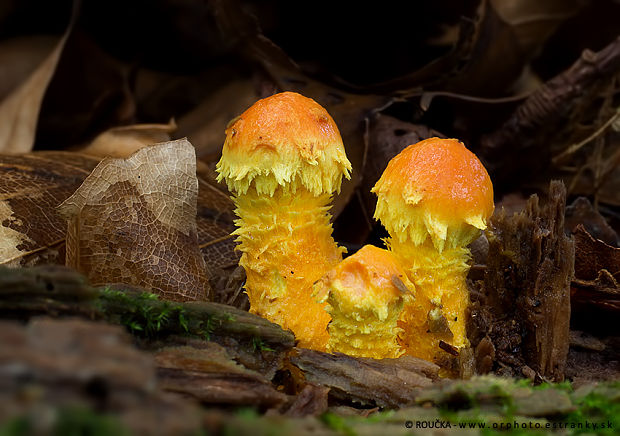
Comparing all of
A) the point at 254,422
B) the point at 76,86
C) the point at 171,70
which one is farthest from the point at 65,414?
the point at 171,70

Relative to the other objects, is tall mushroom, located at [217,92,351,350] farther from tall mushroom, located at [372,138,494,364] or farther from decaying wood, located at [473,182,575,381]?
decaying wood, located at [473,182,575,381]

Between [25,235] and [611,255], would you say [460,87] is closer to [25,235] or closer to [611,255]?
[611,255]

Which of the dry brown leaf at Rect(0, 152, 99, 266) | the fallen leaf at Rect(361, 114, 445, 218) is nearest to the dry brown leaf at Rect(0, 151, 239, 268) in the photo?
the dry brown leaf at Rect(0, 152, 99, 266)

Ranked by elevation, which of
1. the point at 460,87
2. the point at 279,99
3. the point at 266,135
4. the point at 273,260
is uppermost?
the point at 460,87

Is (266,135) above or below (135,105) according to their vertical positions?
below

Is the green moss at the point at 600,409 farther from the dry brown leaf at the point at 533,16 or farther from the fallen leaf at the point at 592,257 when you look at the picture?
the dry brown leaf at the point at 533,16

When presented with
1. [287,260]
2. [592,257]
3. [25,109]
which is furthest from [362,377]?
[25,109]
